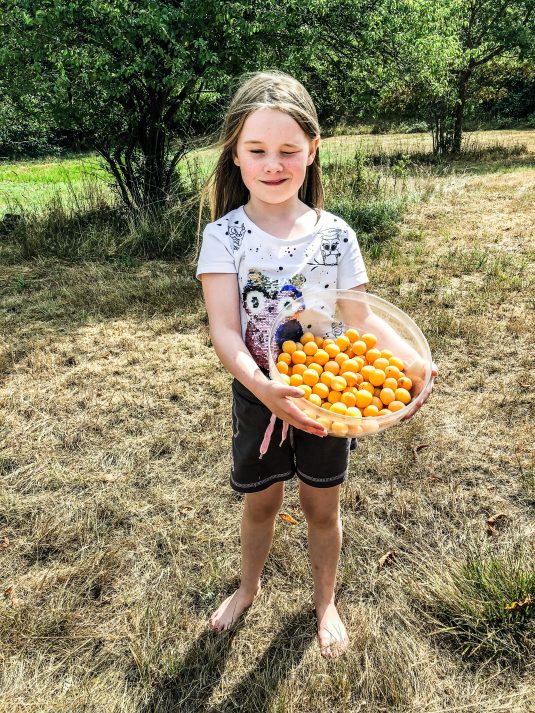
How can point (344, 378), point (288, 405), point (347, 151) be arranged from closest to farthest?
point (288, 405) < point (344, 378) < point (347, 151)

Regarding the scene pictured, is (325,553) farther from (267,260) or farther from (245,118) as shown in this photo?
(245,118)

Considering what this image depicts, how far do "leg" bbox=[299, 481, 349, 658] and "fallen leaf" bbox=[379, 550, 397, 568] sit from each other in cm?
31

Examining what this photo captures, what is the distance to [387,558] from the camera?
2299 mm

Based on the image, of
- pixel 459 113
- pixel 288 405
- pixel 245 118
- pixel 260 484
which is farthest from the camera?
pixel 459 113

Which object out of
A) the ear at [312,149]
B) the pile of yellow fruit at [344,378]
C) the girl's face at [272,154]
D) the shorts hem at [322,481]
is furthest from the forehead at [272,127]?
the shorts hem at [322,481]

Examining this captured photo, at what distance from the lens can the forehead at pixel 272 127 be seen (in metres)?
1.49

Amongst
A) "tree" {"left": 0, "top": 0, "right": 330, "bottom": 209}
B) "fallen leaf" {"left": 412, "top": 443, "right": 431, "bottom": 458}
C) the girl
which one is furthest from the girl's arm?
"tree" {"left": 0, "top": 0, "right": 330, "bottom": 209}

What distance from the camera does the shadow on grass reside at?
70.4 inches

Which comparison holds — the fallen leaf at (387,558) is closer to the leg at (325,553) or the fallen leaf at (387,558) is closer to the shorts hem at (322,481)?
the leg at (325,553)

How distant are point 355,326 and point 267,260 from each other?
A: 33 cm

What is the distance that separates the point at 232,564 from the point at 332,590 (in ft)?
1.47

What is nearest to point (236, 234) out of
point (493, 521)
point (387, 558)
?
point (387, 558)

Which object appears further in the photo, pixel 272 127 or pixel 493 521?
pixel 493 521

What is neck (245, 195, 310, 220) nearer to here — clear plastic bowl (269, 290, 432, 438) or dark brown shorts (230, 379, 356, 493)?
clear plastic bowl (269, 290, 432, 438)
